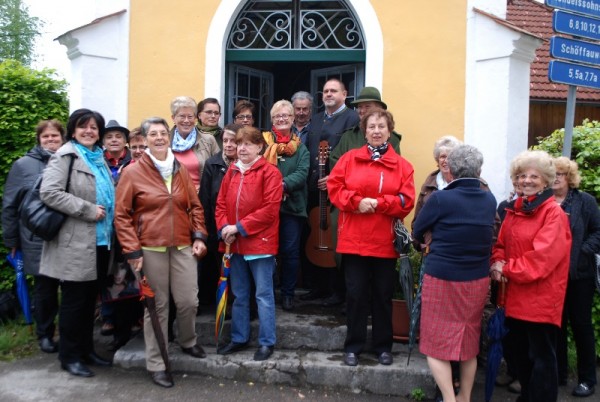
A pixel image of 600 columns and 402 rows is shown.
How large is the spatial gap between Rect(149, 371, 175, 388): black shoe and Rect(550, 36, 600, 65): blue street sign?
12.7 ft

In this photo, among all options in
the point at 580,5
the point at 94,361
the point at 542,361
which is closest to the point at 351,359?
the point at 542,361

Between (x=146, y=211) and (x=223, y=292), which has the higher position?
(x=146, y=211)

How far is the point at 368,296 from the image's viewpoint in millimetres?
4395

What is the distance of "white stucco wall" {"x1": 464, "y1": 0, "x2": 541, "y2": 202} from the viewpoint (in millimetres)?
5539

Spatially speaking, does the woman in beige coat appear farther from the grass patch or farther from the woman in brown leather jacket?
the grass patch

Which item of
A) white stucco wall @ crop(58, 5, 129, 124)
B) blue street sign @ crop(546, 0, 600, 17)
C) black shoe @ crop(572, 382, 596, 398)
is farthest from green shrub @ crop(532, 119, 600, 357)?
white stucco wall @ crop(58, 5, 129, 124)

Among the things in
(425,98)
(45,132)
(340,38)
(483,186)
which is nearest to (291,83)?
A: (340,38)

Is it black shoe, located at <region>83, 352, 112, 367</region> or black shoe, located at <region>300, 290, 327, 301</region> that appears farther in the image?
black shoe, located at <region>300, 290, 327, 301</region>

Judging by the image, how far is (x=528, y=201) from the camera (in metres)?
3.66

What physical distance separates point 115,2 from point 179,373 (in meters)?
4.08

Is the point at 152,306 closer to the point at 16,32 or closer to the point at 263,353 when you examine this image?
the point at 263,353

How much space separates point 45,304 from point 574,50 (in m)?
4.90

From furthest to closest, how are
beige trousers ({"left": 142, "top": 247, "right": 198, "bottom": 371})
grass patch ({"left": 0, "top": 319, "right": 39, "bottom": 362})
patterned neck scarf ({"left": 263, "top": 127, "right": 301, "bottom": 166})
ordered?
grass patch ({"left": 0, "top": 319, "right": 39, "bottom": 362}), patterned neck scarf ({"left": 263, "top": 127, "right": 301, "bottom": 166}), beige trousers ({"left": 142, "top": 247, "right": 198, "bottom": 371})

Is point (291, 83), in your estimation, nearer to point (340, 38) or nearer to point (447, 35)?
point (340, 38)
